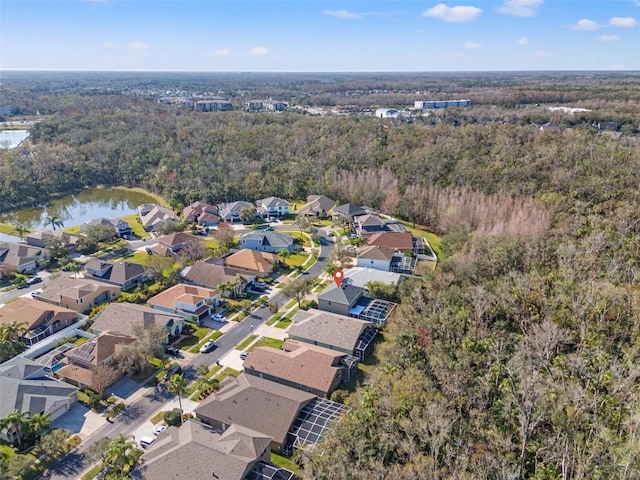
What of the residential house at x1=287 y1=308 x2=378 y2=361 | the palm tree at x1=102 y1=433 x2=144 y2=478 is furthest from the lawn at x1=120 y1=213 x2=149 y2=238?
the palm tree at x1=102 y1=433 x2=144 y2=478

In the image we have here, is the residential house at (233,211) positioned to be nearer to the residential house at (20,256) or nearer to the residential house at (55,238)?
the residential house at (55,238)

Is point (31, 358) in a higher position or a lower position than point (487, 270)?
lower

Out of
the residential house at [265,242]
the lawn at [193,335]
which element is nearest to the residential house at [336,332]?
the lawn at [193,335]

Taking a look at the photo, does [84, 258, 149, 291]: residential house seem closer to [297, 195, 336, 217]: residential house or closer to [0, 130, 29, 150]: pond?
[297, 195, 336, 217]: residential house

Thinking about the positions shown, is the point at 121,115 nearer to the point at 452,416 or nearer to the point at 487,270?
the point at 487,270

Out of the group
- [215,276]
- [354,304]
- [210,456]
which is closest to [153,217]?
[215,276]

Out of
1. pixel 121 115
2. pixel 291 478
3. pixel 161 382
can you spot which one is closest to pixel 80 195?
pixel 121 115
